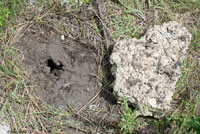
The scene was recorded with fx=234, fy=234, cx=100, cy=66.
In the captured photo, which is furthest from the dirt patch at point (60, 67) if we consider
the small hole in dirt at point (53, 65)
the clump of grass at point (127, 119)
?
the clump of grass at point (127, 119)

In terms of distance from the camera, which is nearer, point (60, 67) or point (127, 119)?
A: point (127, 119)

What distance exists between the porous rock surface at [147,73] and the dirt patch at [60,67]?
381 mm

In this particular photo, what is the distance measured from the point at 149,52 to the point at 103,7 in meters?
0.85

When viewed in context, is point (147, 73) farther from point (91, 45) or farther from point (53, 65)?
point (53, 65)

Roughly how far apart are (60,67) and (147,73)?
3.35ft

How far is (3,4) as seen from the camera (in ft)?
9.09

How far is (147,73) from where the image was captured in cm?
246

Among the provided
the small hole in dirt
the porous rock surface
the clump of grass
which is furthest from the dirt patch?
the clump of grass

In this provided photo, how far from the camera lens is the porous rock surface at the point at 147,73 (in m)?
2.44

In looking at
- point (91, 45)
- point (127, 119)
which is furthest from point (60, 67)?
point (127, 119)

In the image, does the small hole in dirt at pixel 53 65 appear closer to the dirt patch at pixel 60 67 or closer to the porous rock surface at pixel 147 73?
the dirt patch at pixel 60 67

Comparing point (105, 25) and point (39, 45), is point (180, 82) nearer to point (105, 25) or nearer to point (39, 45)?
point (105, 25)

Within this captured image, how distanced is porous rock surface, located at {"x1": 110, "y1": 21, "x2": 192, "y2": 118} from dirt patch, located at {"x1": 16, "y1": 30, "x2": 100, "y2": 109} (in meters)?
0.38

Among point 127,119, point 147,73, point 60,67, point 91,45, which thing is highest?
point 91,45
